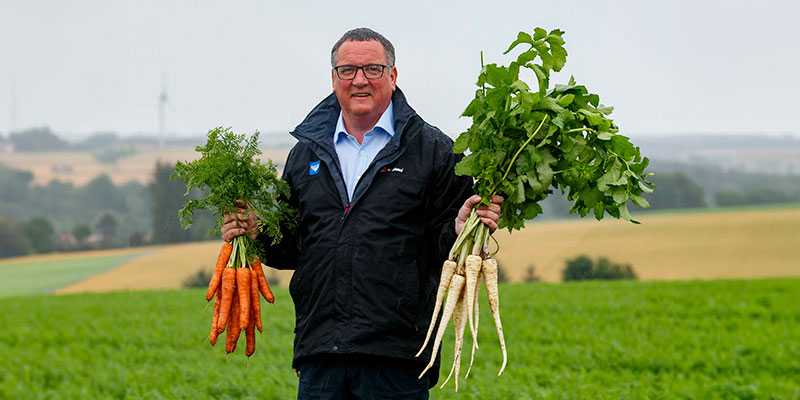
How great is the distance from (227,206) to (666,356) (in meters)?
6.67

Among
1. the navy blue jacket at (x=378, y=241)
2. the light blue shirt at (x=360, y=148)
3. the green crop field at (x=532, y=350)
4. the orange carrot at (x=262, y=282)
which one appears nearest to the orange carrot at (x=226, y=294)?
the orange carrot at (x=262, y=282)

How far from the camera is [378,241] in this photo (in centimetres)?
385

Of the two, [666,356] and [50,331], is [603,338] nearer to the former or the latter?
[666,356]

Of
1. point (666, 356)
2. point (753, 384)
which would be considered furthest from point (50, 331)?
point (753, 384)

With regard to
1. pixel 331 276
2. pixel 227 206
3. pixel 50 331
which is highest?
pixel 227 206

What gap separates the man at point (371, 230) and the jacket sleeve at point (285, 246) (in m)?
0.18

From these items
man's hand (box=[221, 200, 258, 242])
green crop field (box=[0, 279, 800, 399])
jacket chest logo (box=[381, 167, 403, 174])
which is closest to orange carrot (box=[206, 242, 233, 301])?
man's hand (box=[221, 200, 258, 242])

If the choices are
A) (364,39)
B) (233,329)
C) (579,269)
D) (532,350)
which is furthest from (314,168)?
(579,269)

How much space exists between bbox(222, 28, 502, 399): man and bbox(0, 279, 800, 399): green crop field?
12.9 feet

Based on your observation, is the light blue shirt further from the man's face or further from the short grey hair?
the short grey hair

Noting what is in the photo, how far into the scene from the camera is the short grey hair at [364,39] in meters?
3.88

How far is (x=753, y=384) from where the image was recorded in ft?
26.7

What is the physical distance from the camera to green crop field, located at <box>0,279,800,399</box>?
814 centimetres

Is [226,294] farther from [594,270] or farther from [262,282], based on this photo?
[594,270]
